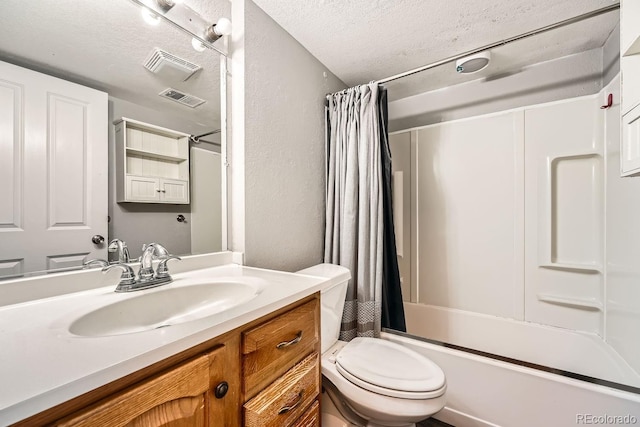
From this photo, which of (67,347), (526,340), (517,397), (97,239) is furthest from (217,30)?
(526,340)

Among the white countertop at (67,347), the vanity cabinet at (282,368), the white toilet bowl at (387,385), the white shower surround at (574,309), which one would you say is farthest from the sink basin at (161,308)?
the white shower surround at (574,309)

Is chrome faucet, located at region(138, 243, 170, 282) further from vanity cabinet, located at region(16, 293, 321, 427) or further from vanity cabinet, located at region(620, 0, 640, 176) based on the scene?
vanity cabinet, located at region(620, 0, 640, 176)

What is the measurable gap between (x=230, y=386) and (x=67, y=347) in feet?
1.04

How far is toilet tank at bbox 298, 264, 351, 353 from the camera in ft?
4.01

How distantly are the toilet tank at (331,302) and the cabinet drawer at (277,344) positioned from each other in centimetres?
33

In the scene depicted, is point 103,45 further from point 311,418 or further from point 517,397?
point 517,397

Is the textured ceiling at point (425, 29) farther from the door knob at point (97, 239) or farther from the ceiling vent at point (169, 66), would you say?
the door knob at point (97, 239)

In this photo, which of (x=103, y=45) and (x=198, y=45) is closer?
(x=103, y=45)

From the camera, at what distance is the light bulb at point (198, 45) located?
1126 millimetres

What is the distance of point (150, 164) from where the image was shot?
994 mm

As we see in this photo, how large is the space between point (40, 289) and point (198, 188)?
1.94ft

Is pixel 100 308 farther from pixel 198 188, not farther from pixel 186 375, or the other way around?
pixel 198 188

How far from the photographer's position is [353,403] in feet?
3.36

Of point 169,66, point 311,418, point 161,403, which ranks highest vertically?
point 169,66
